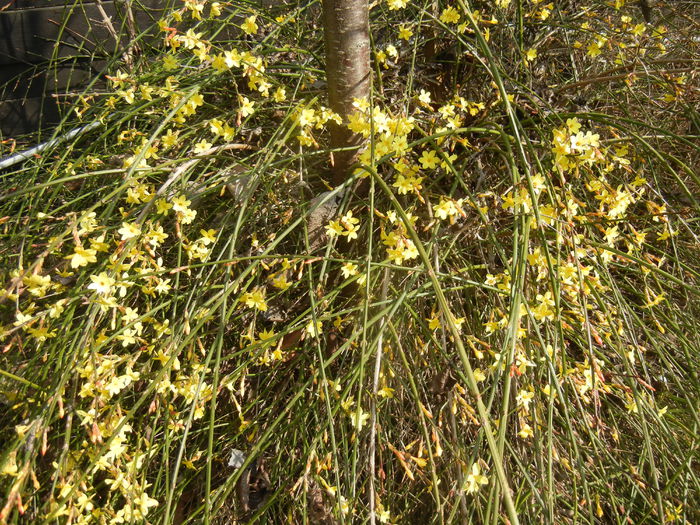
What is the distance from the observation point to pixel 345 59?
150 cm

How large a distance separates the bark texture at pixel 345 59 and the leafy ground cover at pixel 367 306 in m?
0.07

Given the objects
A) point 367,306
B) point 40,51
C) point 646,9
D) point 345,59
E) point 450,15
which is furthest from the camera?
point 40,51

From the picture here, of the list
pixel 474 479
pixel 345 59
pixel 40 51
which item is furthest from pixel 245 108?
pixel 40 51

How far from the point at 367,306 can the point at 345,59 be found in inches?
26.6

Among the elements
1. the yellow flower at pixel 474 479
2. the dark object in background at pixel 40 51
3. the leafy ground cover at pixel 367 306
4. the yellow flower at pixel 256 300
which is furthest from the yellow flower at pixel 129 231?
the dark object in background at pixel 40 51

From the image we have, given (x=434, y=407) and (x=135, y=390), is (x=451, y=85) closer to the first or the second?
(x=434, y=407)

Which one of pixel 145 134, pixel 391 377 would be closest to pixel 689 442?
pixel 391 377

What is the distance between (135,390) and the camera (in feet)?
5.10

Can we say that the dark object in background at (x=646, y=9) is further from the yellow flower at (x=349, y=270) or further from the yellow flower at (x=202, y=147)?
the yellow flower at (x=202, y=147)

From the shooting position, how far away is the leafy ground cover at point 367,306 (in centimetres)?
128

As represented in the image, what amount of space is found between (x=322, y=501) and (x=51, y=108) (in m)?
2.75

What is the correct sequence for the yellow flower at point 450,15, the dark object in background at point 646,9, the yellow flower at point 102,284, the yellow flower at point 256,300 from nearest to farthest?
1. the yellow flower at point 102,284
2. the yellow flower at point 256,300
3. the yellow flower at point 450,15
4. the dark object in background at point 646,9

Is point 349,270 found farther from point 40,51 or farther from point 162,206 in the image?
point 40,51

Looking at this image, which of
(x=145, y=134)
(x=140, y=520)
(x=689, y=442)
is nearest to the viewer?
(x=140, y=520)
